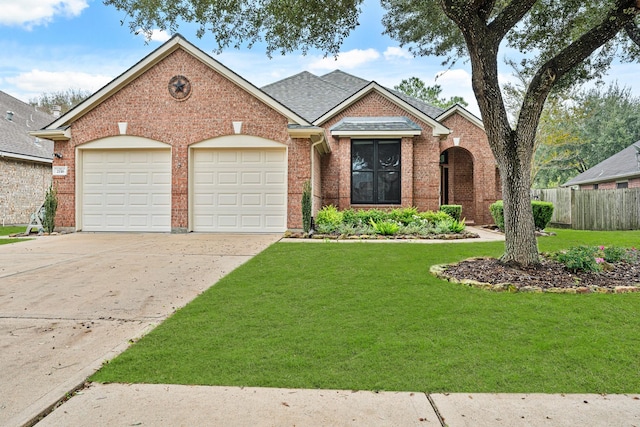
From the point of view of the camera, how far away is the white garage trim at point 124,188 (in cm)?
1251

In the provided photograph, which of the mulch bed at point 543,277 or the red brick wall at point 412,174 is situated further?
the red brick wall at point 412,174

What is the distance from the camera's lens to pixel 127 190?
12.6 meters

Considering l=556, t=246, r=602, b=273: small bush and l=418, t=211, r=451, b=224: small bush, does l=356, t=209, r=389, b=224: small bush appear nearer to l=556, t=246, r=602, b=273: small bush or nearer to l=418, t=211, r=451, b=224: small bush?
l=418, t=211, r=451, b=224: small bush

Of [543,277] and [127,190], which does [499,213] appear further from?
[127,190]

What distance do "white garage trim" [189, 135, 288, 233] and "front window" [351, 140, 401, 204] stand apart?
3795 millimetres

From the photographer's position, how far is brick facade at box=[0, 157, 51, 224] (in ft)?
55.4

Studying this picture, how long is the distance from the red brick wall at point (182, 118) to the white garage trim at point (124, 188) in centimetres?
35

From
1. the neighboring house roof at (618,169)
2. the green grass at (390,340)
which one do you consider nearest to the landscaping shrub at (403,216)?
the green grass at (390,340)

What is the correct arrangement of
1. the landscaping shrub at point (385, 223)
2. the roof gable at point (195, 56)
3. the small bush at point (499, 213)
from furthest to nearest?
the small bush at point (499, 213), the roof gable at point (195, 56), the landscaping shrub at point (385, 223)

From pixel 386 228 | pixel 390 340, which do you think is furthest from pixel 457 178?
pixel 390 340

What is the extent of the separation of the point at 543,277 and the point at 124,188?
1180 centimetres

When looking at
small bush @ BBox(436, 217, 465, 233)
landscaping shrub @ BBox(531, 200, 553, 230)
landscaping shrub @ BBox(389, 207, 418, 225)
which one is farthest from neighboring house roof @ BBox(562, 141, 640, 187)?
landscaping shrub @ BBox(389, 207, 418, 225)

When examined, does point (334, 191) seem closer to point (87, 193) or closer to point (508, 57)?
point (87, 193)

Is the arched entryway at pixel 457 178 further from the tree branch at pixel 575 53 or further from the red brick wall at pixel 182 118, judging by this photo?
the tree branch at pixel 575 53
